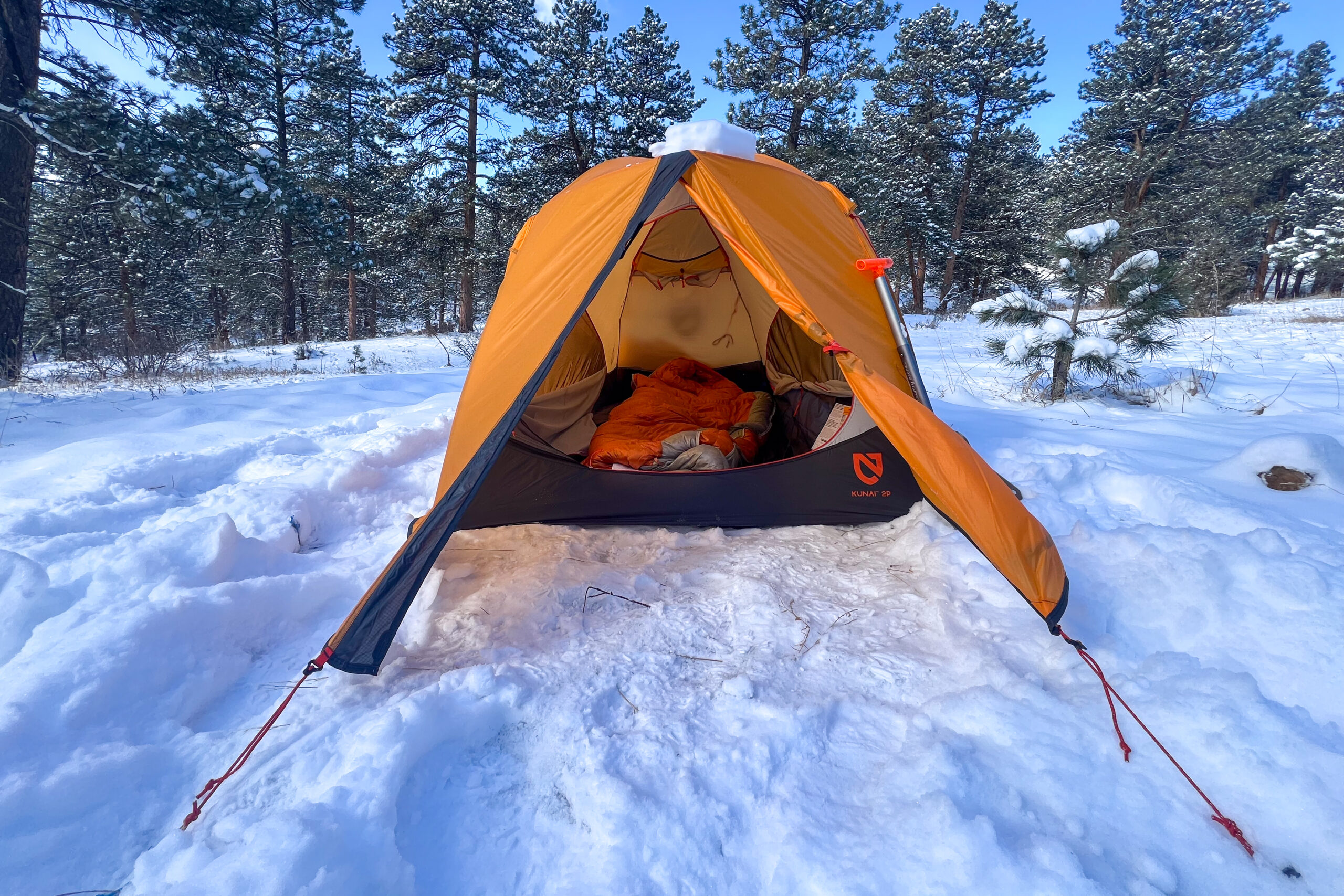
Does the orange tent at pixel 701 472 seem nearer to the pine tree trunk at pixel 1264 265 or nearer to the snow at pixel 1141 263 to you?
the snow at pixel 1141 263

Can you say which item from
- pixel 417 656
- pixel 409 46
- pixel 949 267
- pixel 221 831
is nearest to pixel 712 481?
pixel 417 656

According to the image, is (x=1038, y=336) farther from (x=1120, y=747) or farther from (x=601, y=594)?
(x=601, y=594)

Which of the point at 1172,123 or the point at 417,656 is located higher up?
the point at 1172,123

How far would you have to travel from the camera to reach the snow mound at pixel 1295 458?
2.51 meters

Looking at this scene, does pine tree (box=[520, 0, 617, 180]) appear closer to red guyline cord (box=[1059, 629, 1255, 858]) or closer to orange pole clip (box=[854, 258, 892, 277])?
orange pole clip (box=[854, 258, 892, 277])

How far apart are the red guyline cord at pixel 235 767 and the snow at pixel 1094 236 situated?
4.92 metres

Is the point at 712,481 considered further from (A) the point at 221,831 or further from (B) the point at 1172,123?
(B) the point at 1172,123

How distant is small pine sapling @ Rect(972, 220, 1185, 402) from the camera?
3.87 m

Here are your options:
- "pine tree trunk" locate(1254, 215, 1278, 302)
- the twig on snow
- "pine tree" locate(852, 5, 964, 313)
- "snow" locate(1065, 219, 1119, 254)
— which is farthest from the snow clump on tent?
"pine tree trunk" locate(1254, 215, 1278, 302)

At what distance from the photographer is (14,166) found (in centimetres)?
498

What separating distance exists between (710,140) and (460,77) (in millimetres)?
11523

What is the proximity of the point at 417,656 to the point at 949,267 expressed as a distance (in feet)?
60.0

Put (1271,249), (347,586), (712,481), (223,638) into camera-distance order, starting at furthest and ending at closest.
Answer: (1271,249)
(712,481)
(347,586)
(223,638)

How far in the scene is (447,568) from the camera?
7.44 feet
